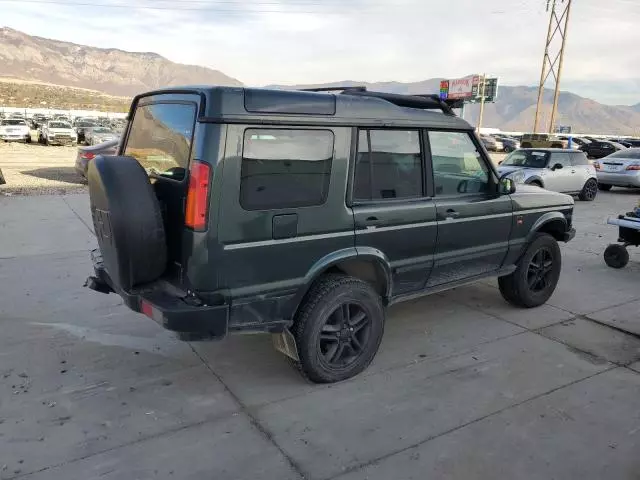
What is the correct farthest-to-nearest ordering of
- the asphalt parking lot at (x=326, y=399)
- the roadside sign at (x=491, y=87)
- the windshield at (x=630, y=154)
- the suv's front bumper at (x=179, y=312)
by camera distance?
the roadside sign at (x=491, y=87) < the windshield at (x=630, y=154) < the suv's front bumper at (x=179, y=312) < the asphalt parking lot at (x=326, y=399)

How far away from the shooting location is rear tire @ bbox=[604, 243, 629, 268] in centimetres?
708

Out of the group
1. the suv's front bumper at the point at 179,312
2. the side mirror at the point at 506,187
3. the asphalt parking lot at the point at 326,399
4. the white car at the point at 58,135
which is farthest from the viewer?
the white car at the point at 58,135

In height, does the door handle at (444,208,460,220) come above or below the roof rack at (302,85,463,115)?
below

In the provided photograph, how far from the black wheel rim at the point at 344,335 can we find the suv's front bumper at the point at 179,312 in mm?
811

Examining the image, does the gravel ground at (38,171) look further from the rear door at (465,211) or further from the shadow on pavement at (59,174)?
the rear door at (465,211)

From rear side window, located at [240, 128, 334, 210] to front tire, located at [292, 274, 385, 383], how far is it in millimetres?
649

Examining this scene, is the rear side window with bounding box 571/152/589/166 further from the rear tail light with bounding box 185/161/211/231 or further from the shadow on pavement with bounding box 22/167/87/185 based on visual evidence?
the shadow on pavement with bounding box 22/167/87/185

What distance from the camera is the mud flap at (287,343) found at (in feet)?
11.7

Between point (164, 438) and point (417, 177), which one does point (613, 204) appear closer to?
point (417, 177)

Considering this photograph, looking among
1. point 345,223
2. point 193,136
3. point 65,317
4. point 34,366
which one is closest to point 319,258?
point 345,223

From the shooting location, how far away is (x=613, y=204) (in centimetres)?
1395

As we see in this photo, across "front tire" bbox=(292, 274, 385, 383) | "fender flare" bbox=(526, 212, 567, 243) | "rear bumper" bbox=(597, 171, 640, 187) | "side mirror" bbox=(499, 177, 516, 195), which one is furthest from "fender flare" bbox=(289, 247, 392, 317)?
"rear bumper" bbox=(597, 171, 640, 187)

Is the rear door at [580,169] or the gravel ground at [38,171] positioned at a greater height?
the rear door at [580,169]

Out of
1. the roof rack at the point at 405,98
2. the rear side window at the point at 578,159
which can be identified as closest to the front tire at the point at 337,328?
the roof rack at the point at 405,98
